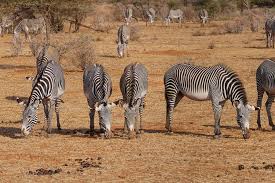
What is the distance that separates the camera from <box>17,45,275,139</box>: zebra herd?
14316 mm

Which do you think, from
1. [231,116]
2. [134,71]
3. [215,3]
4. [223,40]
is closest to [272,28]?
[223,40]

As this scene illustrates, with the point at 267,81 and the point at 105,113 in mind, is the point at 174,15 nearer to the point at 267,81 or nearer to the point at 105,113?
the point at 267,81

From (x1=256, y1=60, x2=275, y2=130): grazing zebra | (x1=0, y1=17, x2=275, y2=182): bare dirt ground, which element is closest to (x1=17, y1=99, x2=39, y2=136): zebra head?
(x1=0, y1=17, x2=275, y2=182): bare dirt ground

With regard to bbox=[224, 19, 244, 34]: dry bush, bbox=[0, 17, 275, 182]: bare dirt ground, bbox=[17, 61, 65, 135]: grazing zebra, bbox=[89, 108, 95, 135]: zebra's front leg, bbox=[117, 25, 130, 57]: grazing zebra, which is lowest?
bbox=[0, 17, 275, 182]: bare dirt ground

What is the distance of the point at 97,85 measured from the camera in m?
14.7

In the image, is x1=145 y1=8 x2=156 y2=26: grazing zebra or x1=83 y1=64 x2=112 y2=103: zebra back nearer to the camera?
x1=83 y1=64 x2=112 y2=103: zebra back

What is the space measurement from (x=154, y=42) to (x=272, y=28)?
8.46 metres

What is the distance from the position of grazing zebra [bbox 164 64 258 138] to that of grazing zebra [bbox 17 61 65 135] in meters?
2.85

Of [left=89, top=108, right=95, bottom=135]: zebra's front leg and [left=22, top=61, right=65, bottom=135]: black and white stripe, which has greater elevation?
[left=22, top=61, right=65, bottom=135]: black and white stripe

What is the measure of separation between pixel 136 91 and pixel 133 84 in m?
0.27

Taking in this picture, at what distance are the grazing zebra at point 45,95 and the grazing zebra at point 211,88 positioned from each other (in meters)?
2.85

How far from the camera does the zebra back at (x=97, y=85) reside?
14.6m

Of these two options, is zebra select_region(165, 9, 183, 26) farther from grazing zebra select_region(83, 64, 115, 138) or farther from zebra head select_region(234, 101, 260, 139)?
zebra head select_region(234, 101, 260, 139)

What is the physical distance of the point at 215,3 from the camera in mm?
72062
